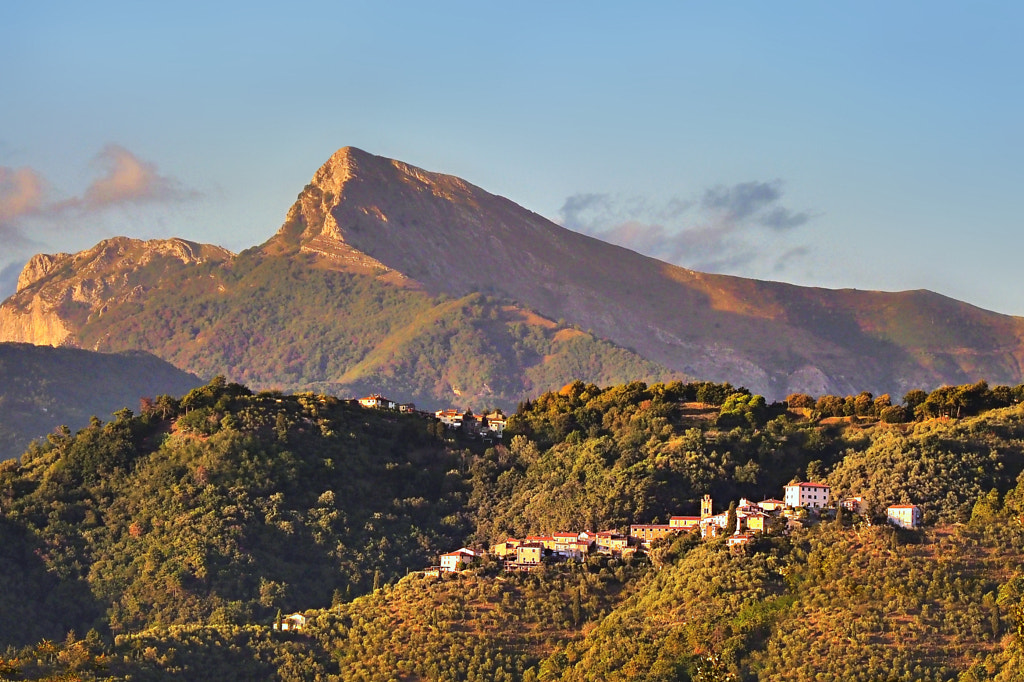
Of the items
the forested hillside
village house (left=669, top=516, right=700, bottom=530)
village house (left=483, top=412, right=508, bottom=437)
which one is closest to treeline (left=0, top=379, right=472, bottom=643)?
the forested hillside

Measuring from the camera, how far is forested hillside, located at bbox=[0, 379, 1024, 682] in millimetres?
97250

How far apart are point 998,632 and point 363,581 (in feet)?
96.7

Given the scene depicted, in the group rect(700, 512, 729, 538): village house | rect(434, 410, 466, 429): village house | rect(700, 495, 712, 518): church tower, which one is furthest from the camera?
rect(434, 410, 466, 429): village house

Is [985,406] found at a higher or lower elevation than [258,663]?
higher

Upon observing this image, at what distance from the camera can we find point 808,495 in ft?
368

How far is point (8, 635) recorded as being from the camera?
10662 cm

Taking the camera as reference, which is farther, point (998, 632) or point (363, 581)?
point (363, 581)

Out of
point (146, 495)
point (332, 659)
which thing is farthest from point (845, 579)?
point (146, 495)

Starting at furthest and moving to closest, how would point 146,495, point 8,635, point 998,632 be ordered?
point 146,495 < point 8,635 < point 998,632

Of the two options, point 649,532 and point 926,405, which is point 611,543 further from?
point 926,405

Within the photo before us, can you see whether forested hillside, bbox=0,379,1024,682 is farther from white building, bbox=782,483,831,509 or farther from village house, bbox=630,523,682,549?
village house, bbox=630,523,682,549

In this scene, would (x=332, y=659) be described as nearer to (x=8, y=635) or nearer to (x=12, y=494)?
(x=8, y=635)

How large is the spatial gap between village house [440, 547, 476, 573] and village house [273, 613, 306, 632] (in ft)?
23.3

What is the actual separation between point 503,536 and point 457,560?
5.76m
